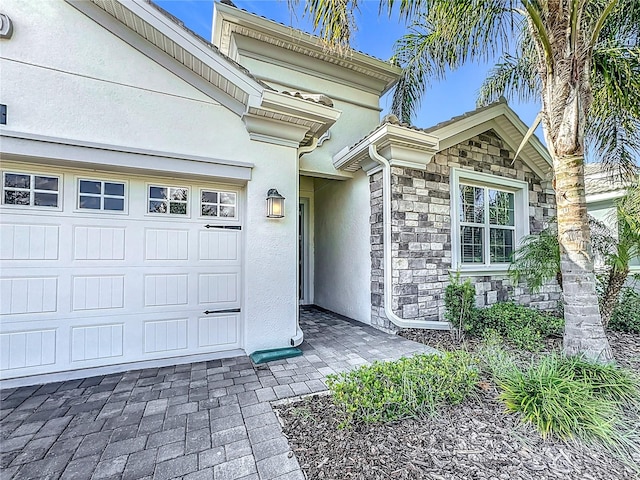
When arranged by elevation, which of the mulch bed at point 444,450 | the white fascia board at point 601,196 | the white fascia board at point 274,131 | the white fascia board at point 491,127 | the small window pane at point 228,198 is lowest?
the mulch bed at point 444,450

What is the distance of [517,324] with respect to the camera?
204 inches

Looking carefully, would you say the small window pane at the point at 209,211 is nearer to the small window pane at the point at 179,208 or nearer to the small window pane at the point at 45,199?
the small window pane at the point at 179,208

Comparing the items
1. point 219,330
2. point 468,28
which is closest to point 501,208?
point 468,28

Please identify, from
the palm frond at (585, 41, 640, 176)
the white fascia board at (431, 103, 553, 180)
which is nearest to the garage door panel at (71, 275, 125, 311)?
the white fascia board at (431, 103, 553, 180)

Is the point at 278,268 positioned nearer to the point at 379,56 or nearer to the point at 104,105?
the point at 104,105

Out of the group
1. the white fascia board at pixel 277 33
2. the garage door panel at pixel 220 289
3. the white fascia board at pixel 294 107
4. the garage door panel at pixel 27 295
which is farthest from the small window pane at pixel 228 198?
the white fascia board at pixel 277 33

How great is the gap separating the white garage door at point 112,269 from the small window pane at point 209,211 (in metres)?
0.01

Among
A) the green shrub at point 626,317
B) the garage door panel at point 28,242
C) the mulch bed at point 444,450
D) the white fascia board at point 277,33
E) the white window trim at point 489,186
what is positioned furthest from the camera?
the white window trim at point 489,186

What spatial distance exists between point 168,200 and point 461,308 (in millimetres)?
5195

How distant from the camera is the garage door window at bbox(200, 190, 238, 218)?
4.50m

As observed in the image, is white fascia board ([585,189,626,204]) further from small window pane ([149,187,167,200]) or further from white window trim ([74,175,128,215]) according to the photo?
white window trim ([74,175,128,215])

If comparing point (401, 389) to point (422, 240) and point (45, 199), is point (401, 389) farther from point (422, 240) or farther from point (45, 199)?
point (45, 199)

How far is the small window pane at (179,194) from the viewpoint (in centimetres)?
433

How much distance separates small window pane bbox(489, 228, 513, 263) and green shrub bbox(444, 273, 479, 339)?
2179 millimetres
